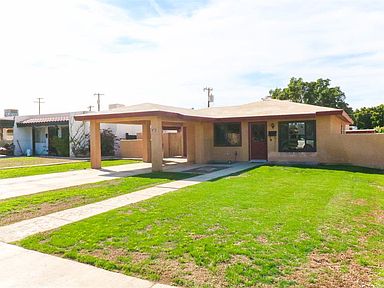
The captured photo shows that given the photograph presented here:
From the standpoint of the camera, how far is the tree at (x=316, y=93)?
39656mm

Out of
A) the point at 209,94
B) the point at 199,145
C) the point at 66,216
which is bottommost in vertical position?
the point at 66,216

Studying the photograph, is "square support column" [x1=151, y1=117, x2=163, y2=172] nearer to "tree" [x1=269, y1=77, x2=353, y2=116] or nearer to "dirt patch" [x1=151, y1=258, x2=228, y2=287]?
"dirt patch" [x1=151, y1=258, x2=228, y2=287]

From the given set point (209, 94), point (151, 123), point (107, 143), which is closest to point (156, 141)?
point (151, 123)

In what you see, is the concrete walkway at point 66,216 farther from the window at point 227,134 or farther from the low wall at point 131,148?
the low wall at point 131,148

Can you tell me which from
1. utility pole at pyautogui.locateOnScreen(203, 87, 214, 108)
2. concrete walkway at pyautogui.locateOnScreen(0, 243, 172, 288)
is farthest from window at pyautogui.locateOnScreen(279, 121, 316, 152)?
utility pole at pyautogui.locateOnScreen(203, 87, 214, 108)

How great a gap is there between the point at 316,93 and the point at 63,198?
36.9m

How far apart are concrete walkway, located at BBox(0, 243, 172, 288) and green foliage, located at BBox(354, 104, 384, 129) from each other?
142 ft

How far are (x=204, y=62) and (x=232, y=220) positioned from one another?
12.8m

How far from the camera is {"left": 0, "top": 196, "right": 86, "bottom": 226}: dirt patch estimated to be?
6.52 metres

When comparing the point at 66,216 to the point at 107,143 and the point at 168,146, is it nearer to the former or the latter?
the point at 107,143

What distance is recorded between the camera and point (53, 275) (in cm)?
396

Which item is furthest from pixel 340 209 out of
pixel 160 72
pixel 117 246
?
pixel 160 72

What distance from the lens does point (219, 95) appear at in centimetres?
4319

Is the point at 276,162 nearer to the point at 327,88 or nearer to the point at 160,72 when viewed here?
the point at 160,72
